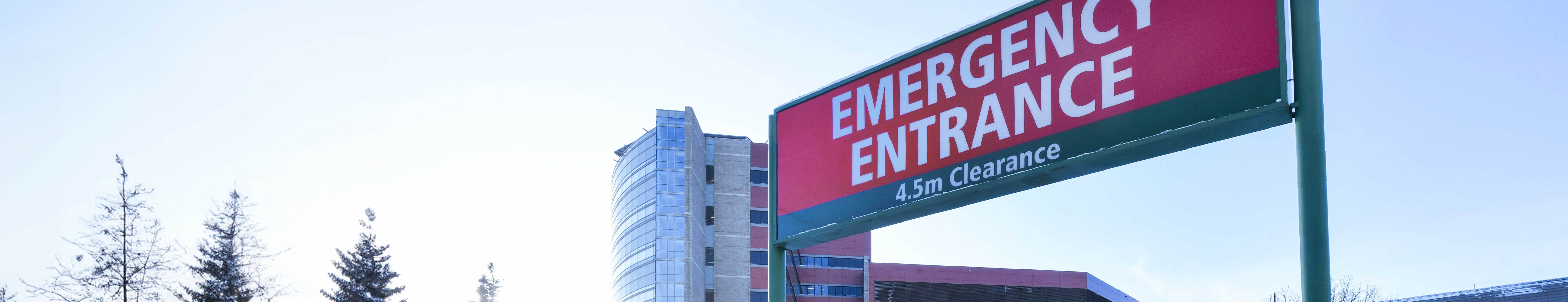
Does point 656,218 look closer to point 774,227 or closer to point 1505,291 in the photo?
point 1505,291

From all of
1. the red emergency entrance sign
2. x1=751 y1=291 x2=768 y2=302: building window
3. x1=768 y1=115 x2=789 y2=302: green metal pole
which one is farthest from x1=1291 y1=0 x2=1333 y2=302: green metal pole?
x1=751 y1=291 x2=768 y2=302: building window

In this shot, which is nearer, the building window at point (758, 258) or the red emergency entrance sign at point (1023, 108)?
the red emergency entrance sign at point (1023, 108)

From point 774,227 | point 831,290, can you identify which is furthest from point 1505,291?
point 774,227

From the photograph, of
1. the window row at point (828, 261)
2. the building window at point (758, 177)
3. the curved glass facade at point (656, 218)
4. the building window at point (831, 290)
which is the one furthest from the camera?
the building window at point (758, 177)

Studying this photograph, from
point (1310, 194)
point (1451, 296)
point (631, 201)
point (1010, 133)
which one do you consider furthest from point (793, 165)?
point (631, 201)

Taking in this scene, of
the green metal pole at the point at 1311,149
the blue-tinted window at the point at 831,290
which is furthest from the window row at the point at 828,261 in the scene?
the green metal pole at the point at 1311,149

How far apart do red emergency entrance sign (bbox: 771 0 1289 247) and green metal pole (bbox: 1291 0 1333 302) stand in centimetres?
11

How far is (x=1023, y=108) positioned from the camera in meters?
7.62

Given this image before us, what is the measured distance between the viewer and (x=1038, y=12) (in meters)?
7.64

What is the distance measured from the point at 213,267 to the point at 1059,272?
7315 centimetres

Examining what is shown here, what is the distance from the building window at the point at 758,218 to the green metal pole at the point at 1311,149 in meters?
103

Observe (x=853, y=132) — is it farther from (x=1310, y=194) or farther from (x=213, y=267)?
(x=213, y=267)

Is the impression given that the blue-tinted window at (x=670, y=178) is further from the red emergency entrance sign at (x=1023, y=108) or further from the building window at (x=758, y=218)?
the red emergency entrance sign at (x=1023, y=108)

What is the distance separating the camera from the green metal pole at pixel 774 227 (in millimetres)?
9742
